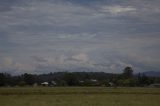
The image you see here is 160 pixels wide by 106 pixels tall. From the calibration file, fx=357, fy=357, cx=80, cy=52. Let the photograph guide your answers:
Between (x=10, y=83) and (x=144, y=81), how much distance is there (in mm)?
56738

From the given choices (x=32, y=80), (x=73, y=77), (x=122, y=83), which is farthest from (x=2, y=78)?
(x=122, y=83)
